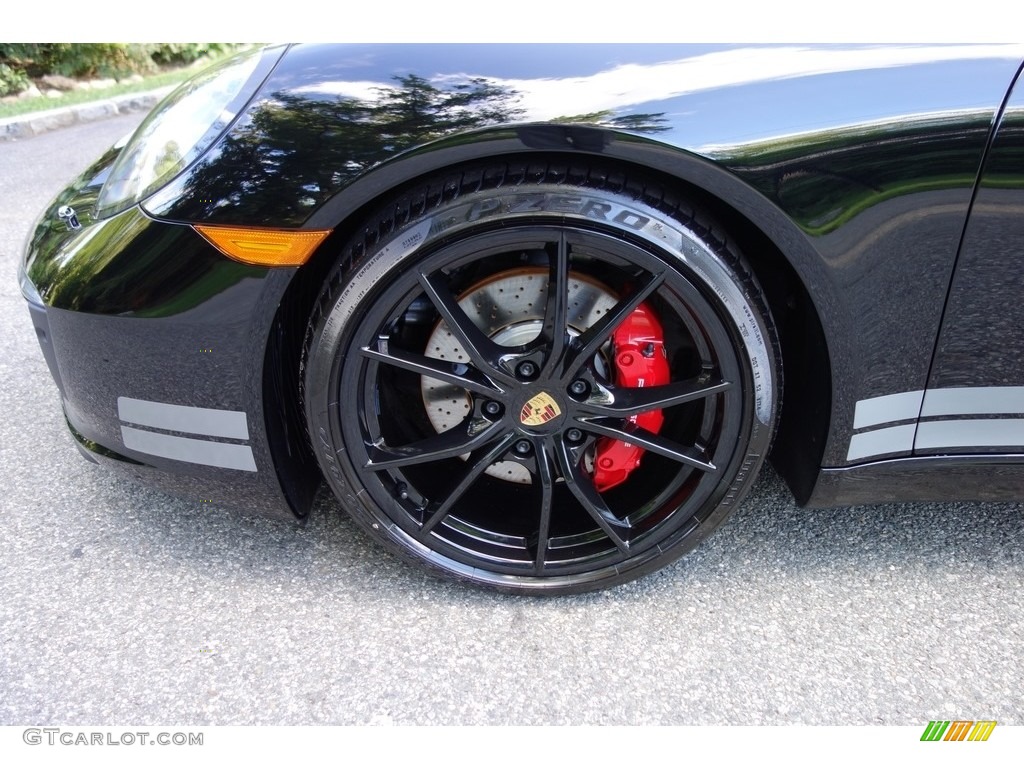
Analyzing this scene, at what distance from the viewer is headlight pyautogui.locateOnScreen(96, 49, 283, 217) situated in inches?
61.7

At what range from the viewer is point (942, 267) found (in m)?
1.47

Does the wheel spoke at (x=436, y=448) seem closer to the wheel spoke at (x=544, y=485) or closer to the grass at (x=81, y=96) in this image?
the wheel spoke at (x=544, y=485)

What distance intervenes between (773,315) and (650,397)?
0.32 metres

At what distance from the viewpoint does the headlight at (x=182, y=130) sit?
1.57m

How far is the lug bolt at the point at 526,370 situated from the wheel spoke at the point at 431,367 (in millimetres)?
54

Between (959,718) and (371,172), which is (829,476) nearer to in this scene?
Result: (959,718)

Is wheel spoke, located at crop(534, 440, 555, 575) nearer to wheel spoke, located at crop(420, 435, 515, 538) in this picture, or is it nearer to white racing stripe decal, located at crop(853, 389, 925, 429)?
wheel spoke, located at crop(420, 435, 515, 538)

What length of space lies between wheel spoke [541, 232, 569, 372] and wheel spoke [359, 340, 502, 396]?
14 cm

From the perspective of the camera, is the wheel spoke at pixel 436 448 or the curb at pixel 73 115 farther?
the curb at pixel 73 115

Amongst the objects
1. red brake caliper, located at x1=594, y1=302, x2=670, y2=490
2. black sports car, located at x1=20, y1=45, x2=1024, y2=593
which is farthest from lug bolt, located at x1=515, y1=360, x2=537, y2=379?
red brake caliper, located at x1=594, y1=302, x2=670, y2=490
